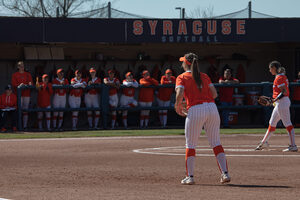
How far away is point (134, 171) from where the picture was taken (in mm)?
9516

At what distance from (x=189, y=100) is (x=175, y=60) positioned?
1348 cm

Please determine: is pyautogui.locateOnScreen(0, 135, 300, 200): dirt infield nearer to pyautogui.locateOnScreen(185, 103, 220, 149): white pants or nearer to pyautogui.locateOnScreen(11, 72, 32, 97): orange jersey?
pyautogui.locateOnScreen(185, 103, 220, 149): white pants

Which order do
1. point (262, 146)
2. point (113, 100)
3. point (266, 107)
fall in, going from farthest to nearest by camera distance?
point (266, 107)
point (113, 100)
point (262, 146)

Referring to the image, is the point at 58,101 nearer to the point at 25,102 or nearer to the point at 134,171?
the point at 25,102

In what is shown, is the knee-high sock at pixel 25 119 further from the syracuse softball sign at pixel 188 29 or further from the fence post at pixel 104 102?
the syracuse softball sign at pixel 188 29

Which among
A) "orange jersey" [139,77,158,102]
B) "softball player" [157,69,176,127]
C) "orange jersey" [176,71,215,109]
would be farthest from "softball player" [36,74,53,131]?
"orange jersey" [176,71,215,109]

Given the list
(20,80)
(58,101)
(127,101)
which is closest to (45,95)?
(58,101)

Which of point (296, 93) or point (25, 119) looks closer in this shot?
point (25, 119)

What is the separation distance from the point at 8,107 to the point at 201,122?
415 inches

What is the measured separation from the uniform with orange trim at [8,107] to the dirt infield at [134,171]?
2.93m

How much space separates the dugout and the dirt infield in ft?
17.8

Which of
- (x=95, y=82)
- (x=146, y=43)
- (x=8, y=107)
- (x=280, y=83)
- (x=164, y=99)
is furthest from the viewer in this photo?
(x=146, y=43)

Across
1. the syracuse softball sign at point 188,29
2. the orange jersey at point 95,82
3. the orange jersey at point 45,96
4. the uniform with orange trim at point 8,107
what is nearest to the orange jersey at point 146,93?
the orange jersey at point 95,82

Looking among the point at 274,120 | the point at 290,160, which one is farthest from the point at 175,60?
the point at 290,160
